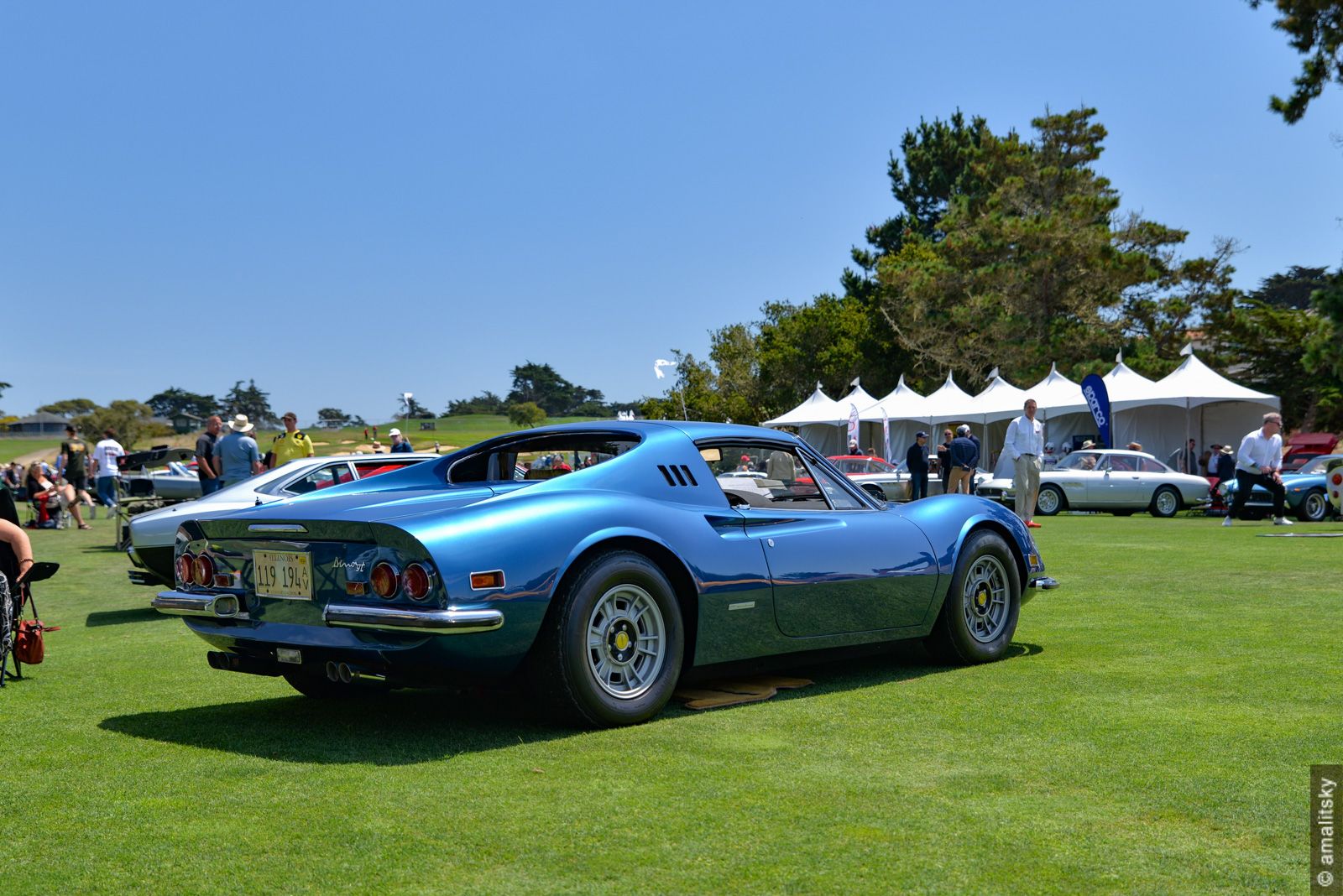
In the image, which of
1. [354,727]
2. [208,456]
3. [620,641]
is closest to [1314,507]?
[208,456]

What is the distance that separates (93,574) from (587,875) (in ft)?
43.0

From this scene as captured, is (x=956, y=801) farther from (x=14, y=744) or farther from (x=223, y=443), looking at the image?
(x=223, y=443)

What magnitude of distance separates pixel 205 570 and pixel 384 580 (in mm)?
1159

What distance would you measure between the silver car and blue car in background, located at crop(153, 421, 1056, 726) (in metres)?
3.80

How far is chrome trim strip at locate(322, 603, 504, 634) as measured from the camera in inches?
186

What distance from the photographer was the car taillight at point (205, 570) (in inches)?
219

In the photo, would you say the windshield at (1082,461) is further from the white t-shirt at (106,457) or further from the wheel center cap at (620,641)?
the wheel center cap at (620,641)

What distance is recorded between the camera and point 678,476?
5840 millimetres

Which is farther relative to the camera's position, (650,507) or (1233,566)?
(1233,566)

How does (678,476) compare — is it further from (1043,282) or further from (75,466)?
(1043,282)

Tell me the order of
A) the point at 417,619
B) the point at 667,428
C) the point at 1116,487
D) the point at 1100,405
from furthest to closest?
the point at 1100,405 < the point at 1116,487 < the point at 667,428 < the point at 417,619

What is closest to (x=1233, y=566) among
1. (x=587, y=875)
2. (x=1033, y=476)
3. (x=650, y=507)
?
(x=1033, y=476)

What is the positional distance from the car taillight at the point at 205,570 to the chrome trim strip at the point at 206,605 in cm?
7

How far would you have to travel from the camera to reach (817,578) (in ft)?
19.8
